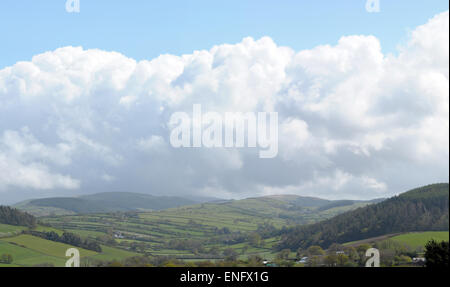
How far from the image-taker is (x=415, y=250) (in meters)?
134

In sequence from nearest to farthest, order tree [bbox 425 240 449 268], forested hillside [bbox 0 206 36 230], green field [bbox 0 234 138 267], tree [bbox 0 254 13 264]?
tree [bbox 425 240 449 268], tree [bbox 0 254 13 264], green field [bbox 0 234 138 267], forested hillside [bbox 0 206 36 230]

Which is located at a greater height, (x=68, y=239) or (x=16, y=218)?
(x=16, y=218)

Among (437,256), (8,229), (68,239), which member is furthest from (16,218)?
(437,256)

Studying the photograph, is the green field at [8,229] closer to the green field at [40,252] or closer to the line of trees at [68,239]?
the line of trees at [68,239]

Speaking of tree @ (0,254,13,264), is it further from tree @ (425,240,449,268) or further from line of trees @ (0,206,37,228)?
tree @ (425,240,449,268)

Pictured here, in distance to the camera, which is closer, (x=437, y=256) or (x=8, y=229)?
(x=437, y=256)

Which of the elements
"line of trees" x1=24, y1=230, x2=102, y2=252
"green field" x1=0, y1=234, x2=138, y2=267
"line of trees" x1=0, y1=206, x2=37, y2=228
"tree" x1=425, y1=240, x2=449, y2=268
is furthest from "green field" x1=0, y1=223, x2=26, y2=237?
"tree" x1=425, y1=240, x2=449, y2=268

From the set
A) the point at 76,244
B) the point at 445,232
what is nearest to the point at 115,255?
the point at 76,244

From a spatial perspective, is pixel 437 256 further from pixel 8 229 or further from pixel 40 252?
pixel 8 229

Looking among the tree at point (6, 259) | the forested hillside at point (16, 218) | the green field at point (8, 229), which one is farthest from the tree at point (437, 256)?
the forested hillside at point (16, 218)

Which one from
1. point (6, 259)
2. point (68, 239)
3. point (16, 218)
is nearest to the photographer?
point (6, 259)
